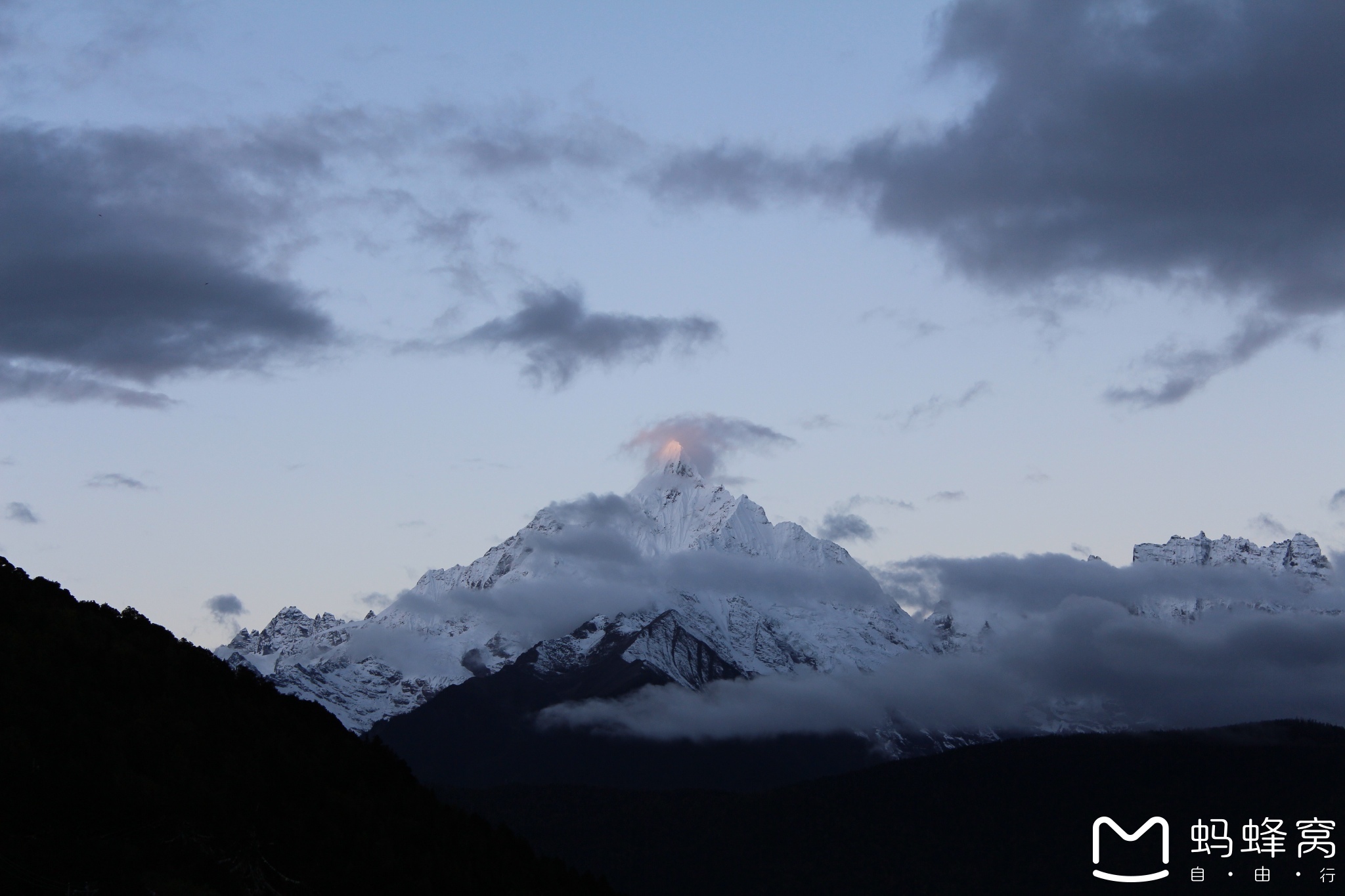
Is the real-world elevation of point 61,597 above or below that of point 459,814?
above

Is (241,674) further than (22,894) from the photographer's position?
Yes

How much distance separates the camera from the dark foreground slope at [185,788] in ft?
350

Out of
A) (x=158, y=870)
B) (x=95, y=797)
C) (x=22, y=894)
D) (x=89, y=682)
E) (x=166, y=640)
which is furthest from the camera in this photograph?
(x=166, y=640)

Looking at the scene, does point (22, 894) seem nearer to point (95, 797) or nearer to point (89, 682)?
point (95, 797)

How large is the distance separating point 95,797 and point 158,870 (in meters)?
12.3

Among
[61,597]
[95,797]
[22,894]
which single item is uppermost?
[61,597]

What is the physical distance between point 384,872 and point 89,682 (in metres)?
33.0

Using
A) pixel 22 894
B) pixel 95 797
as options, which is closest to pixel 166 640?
pixel 95 797

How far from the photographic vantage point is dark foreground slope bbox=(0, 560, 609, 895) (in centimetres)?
10669

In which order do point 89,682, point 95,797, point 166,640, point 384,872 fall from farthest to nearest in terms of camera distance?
point 166,640
point 89,682
point 384,872
point 95,797

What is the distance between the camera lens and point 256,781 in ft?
424

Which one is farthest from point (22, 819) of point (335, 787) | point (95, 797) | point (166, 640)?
point (166, 640)

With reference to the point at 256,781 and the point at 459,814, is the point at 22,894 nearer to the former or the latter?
the point at 256,781

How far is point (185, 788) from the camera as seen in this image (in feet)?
396
